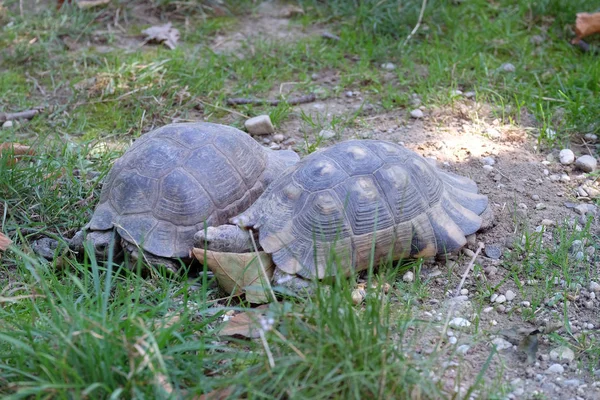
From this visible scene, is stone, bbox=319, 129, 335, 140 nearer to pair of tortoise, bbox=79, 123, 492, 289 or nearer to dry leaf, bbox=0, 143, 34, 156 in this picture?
pair of tortoise, bbox=79, 123, 492, 289

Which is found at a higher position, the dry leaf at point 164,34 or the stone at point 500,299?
the dry leaf at point 164,34

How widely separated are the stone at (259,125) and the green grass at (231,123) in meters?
0.13

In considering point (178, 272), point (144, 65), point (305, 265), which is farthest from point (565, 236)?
point (144, 65)

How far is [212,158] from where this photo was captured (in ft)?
11.7

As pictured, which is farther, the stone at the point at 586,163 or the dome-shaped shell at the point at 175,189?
the stone at the point at 586,163

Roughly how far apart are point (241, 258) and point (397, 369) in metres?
1.11

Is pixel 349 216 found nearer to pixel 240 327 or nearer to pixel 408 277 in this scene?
pixel 408 277

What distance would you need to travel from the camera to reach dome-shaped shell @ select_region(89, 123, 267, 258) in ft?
11.2

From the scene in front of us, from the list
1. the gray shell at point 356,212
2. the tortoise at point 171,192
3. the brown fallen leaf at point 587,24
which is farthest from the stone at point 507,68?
the tortoise at point 171,192

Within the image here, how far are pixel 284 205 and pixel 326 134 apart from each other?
4.72 ft

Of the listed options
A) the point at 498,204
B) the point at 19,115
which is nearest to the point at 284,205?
the point at 498,204

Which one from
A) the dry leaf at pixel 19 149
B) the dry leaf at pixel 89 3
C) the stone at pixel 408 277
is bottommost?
the stone at pixel 408 277

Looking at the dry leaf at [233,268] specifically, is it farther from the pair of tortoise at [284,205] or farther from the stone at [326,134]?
the stone at [326,134]

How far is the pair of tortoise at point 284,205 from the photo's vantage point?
3230 mm
